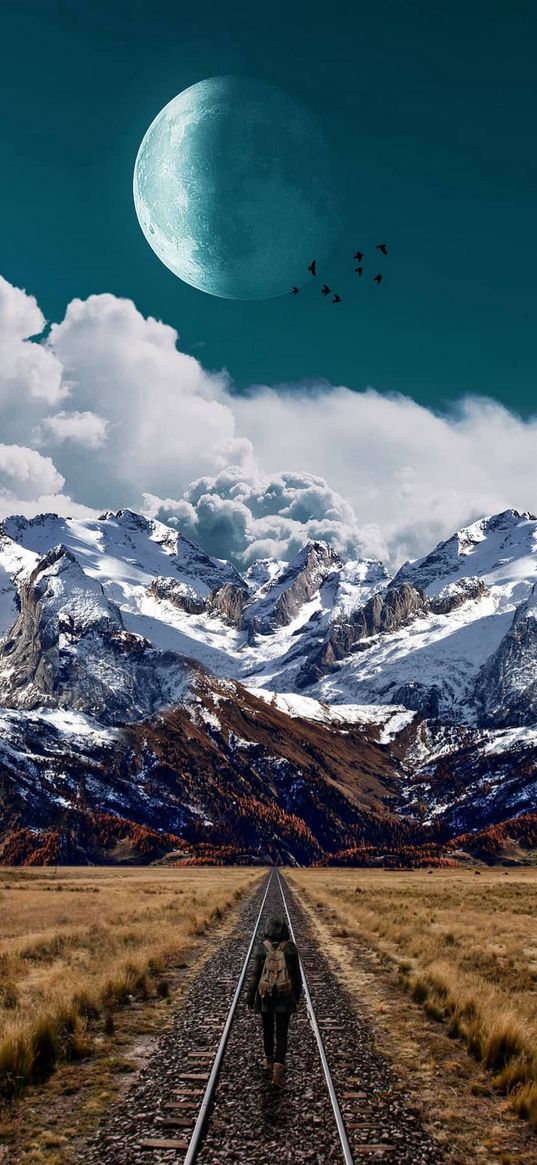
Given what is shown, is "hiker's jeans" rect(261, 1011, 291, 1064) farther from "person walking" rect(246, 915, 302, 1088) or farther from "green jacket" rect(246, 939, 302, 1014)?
"green jacket" rect(246, 939, 302, 1014)

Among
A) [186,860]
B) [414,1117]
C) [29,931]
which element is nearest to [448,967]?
[414,1117]

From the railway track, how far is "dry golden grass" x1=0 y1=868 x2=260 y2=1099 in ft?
5.95

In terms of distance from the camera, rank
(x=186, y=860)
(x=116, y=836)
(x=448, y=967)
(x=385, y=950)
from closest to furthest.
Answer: (x=448, y=967) → (x=385, y=950) → (x=186, y=860) → (x=116, y=836)

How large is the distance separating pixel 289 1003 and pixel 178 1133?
2.46 m

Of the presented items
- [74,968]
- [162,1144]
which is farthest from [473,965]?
[162,1144]

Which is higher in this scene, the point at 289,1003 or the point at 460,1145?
the point at 289,1003

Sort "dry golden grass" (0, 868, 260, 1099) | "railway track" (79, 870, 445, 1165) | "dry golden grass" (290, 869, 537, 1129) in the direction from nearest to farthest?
"railway track" (79, 870, 445, 1165)
"dry golden grass" (0, 868, 260, 1099)
"dry golden grass" (290, 869, 537, 1129)

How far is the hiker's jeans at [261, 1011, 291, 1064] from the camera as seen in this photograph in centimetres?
1148

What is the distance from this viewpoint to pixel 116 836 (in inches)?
7274

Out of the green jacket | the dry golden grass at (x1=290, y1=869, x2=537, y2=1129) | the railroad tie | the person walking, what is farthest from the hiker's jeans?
the dry golden grass at (x1=290, y1=869, x2=537, y2=1129)

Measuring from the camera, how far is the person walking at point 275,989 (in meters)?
11.3

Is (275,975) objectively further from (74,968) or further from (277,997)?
(74,968)

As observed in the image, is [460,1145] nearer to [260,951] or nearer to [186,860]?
[260,951]

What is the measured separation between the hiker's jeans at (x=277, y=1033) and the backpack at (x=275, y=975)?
421 millimetres
